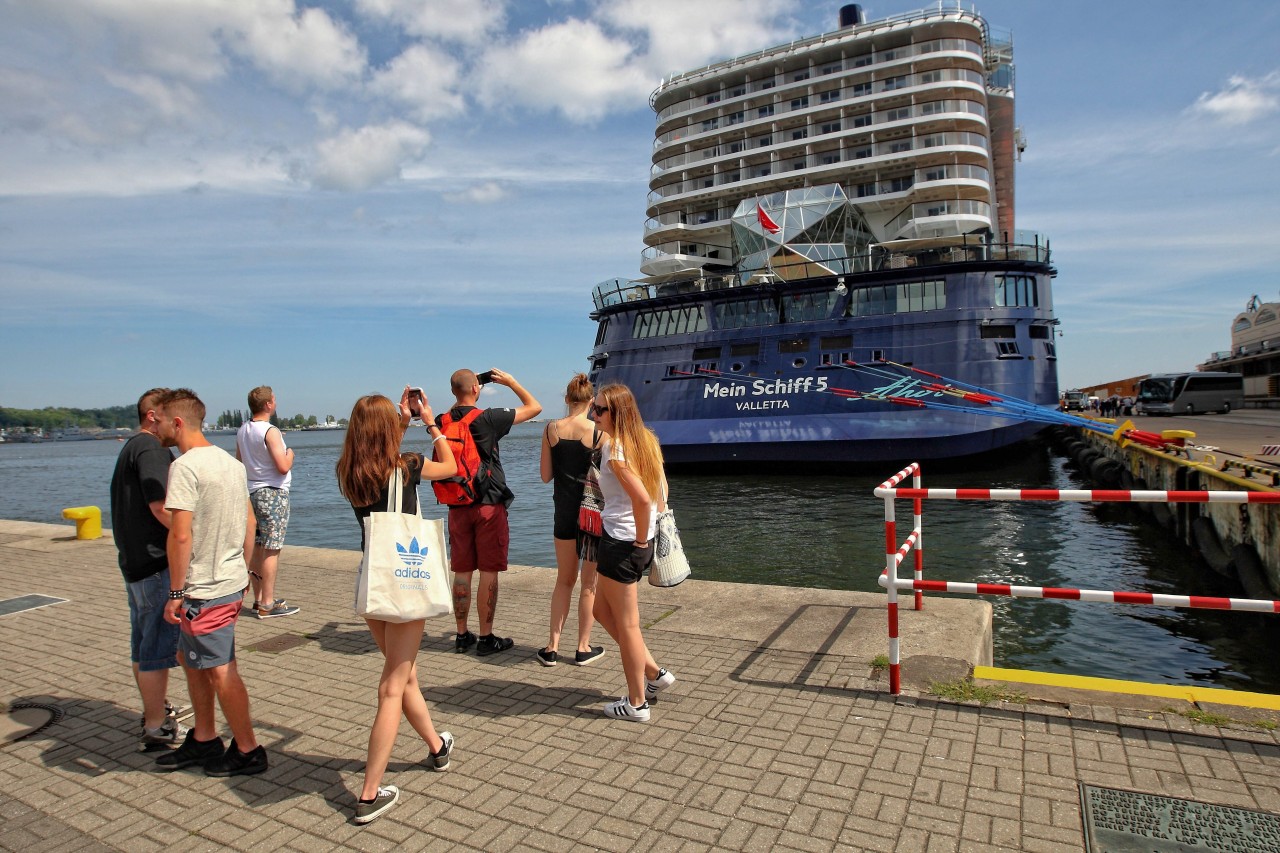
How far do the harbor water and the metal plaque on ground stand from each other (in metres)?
1.84

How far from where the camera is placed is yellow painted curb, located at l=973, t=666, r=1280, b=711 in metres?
3.87

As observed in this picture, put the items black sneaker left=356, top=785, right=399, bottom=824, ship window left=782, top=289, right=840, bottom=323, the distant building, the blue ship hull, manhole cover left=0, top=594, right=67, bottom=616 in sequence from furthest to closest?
1. the distant building
2. ship window left=782, top=289, right=840, bottom=323
3. the blue ship hull
4. manhole cover left=0, top=594, right=67, bottom=616
5. black sneaker left=356, top=785, right=399, bottom=824

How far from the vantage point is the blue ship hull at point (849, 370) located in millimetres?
22111

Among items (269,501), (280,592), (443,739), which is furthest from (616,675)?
(280,592)

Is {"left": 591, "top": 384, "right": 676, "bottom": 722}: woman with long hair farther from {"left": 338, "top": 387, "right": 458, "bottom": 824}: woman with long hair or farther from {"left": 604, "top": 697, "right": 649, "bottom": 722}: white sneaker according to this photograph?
{"left": 338, "top": 387, "right": 458, "bottom": 824}: woman with long hair

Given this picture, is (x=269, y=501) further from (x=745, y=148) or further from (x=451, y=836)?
(x=745, y=148)

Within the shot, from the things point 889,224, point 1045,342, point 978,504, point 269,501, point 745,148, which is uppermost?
point 745,148

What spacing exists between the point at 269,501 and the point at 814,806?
5248 millimetres

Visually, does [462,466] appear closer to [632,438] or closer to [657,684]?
[632,438]

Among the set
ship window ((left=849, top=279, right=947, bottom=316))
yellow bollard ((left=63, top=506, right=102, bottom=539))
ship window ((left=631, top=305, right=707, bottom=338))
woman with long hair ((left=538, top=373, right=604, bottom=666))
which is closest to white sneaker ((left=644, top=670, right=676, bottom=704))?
woman with long hair ((left=538, top=373, right=604, bottom=666))

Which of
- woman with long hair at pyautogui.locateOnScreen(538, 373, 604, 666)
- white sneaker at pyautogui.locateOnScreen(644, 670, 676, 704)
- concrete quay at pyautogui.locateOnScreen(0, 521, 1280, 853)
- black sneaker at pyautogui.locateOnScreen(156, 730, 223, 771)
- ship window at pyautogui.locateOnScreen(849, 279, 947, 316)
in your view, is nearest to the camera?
concrete quay at pyautogui.locateOnScreen(0, 521, 1280, 853)

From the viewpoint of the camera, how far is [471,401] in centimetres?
512

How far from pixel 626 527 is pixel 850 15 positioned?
3708 cm

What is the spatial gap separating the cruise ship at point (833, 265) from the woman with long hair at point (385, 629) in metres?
20.3
